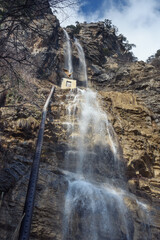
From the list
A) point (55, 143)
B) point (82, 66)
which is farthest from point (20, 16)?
point (82, 66)

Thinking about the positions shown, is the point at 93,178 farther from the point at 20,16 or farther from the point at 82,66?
the point at 82,66

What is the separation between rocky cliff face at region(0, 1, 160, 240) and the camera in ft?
20.0

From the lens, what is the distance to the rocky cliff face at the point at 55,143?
20.0 ft

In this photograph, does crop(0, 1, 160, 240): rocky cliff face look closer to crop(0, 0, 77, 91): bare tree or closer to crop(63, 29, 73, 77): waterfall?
crop(0, 0, 77, 91): bare tree

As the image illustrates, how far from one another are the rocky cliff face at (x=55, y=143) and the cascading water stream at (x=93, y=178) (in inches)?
14.9

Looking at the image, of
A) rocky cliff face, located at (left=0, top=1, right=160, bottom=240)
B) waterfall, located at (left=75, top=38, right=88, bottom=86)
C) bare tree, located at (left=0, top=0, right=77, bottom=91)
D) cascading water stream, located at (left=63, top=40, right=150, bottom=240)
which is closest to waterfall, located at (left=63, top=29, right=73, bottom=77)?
waterfall, located at (left=75, top=38, right=88, bottom=86)

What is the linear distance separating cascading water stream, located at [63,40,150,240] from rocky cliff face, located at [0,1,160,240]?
380 millimetres

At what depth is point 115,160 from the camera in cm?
1017

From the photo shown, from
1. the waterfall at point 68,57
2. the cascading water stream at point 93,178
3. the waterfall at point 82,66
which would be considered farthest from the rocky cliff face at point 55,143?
the waterfall at point 82,66

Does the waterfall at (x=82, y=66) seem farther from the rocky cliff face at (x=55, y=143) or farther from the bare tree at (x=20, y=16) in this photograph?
the bare tree at (x=20, y=16)

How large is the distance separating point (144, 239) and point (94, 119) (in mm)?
6843

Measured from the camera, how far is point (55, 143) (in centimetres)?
1012

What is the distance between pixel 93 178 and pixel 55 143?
8.75 ft

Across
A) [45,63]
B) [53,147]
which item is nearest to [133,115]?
[53,147]
